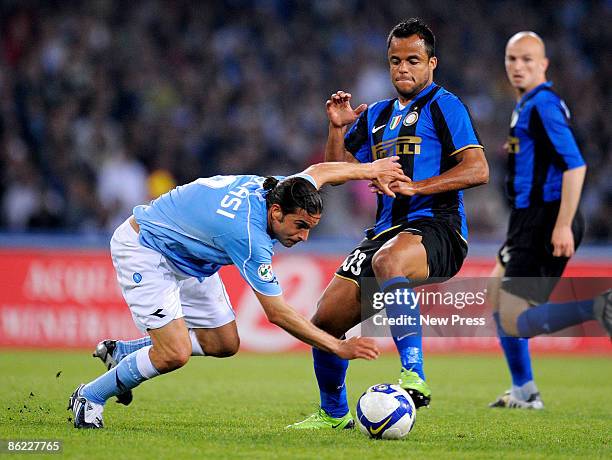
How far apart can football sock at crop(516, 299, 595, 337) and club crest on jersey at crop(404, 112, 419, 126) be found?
5.82 feet

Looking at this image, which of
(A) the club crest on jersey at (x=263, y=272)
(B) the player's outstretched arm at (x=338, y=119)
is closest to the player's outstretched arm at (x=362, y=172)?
(A) the club crest on jersey at (x=263, y=272)

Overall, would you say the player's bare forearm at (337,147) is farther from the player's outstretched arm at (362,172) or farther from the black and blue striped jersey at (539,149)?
the black and blue striped jersey at (539,149)

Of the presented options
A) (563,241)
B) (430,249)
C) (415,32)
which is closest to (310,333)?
(430,249)

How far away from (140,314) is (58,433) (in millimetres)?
819

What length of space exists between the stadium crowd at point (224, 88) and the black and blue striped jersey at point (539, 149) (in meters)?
6.82

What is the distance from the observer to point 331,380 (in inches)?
248

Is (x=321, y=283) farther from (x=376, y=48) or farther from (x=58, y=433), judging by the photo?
(x=58, y=433)

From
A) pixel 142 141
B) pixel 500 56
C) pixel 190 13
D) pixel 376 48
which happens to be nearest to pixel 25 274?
pixel 142 141

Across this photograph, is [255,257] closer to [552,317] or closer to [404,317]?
[404,317]

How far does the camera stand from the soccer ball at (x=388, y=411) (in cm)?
550

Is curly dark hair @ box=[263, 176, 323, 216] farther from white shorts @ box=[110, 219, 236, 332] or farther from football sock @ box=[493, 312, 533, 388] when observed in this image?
football sock @ box=[493, 312, 533, 388]

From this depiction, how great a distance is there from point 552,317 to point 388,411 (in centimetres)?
197

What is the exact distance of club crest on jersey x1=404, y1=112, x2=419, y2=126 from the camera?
620 centimetres

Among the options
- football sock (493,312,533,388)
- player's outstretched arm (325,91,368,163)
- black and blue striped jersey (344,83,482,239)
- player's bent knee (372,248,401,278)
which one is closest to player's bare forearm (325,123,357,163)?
player's outstretched arm (325,91,368,163)
